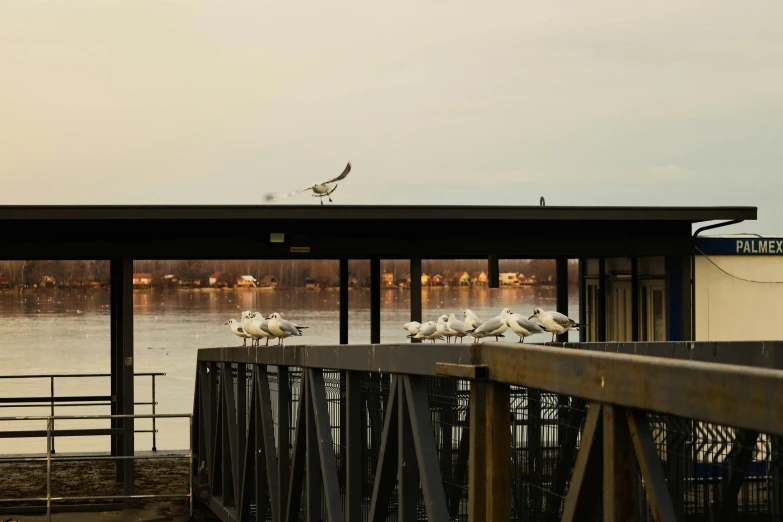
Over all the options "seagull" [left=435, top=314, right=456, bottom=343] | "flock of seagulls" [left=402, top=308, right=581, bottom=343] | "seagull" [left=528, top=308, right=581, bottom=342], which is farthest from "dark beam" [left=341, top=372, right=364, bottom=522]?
"seagull" [left=435, top=314, right=456, bottom=343]

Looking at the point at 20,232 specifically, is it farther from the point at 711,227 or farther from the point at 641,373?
the point at 641,373

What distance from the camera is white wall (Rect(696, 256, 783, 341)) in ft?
49.8

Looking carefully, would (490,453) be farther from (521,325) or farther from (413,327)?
(413,327)

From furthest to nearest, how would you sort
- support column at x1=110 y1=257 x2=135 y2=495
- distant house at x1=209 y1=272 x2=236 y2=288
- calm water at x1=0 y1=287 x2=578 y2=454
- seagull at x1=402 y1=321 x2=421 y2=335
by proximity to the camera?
distant house at x1=209 y1=272 x2=236 y2=288 → calm water at x1=0 y1=287 x2=578 y2=454 → seagull at x1=402 y1=321 x2=421 y2=335 → support column at x1=110 y1=257 x2=135 y2=495

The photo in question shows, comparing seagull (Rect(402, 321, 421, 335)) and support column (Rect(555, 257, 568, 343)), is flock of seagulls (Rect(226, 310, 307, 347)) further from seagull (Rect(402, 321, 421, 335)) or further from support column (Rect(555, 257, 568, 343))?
support column (Rect(555, 257, 568, 343))

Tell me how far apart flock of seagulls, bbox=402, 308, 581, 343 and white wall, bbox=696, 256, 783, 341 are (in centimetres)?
225

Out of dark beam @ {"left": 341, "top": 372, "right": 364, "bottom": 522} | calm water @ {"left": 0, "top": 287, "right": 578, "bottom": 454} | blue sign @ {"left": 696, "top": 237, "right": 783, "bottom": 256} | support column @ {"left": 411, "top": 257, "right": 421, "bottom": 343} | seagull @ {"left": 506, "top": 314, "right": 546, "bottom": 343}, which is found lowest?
calm water @ {"left": 0, "top": 287, "right": 578, "bottom": 454}

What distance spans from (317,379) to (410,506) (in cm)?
182

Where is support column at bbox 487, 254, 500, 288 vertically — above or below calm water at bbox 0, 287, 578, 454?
above

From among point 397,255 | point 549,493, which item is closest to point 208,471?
point 397,255

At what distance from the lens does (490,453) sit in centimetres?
396

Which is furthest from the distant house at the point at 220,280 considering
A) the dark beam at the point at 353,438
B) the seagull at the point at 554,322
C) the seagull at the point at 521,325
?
the dark beam at the point at 353,438

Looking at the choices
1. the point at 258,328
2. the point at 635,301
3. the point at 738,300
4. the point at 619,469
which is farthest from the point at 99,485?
the point at 619,469

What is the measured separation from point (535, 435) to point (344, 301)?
12801mm
